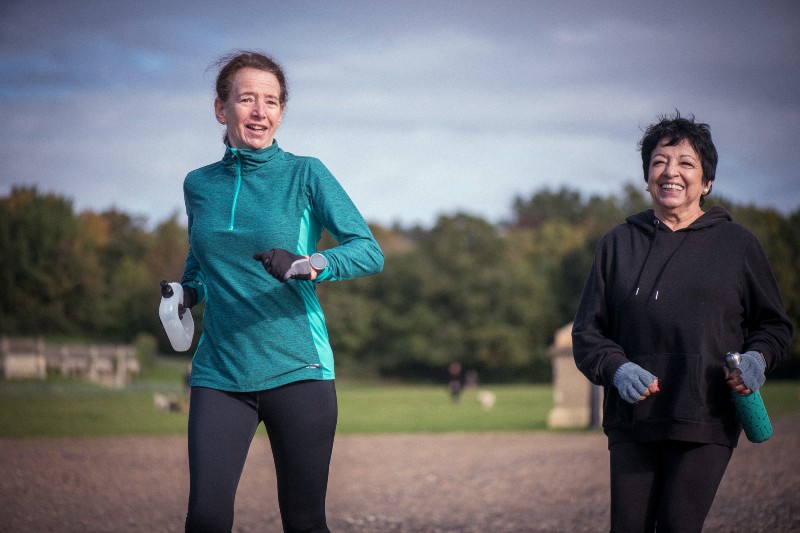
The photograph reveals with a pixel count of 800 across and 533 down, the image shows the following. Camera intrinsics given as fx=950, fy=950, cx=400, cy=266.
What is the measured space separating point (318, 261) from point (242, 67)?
3.12 ft

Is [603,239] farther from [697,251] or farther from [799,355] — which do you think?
[799,355]

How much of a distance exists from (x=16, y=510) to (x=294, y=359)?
575 centimetres

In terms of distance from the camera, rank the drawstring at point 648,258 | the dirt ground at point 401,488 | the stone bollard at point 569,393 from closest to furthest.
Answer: the drawstring at point 648,258
the dirt ground at point 401,488
the stone bollard at point 569,393

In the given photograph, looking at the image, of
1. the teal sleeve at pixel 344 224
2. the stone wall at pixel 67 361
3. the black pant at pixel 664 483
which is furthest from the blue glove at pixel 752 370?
the stone wall at pixel 67 361

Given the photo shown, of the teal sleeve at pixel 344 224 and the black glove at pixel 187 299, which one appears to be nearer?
the teal sleeve at pixel 344 224

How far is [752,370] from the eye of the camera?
3.38 metres

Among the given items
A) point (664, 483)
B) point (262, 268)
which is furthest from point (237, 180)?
point (664, 483)

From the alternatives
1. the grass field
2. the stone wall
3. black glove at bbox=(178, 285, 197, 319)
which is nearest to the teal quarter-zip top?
black glove at bbox=(178, 285, 197, 319)

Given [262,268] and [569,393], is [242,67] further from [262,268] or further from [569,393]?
[569,393]

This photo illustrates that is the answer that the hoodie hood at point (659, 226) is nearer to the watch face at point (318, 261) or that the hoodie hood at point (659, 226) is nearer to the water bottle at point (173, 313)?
the watch face at point (318, 261)

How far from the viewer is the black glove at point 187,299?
3.76 metres

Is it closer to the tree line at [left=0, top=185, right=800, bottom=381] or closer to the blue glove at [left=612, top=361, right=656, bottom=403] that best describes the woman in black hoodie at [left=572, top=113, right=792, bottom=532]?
the blue glove at [left=612, top=361, right=656, bottom=403]

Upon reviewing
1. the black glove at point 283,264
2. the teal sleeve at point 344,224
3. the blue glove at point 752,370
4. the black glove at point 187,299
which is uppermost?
the teal sleeve at point 344,224

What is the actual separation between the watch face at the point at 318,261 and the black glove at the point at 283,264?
2cm
